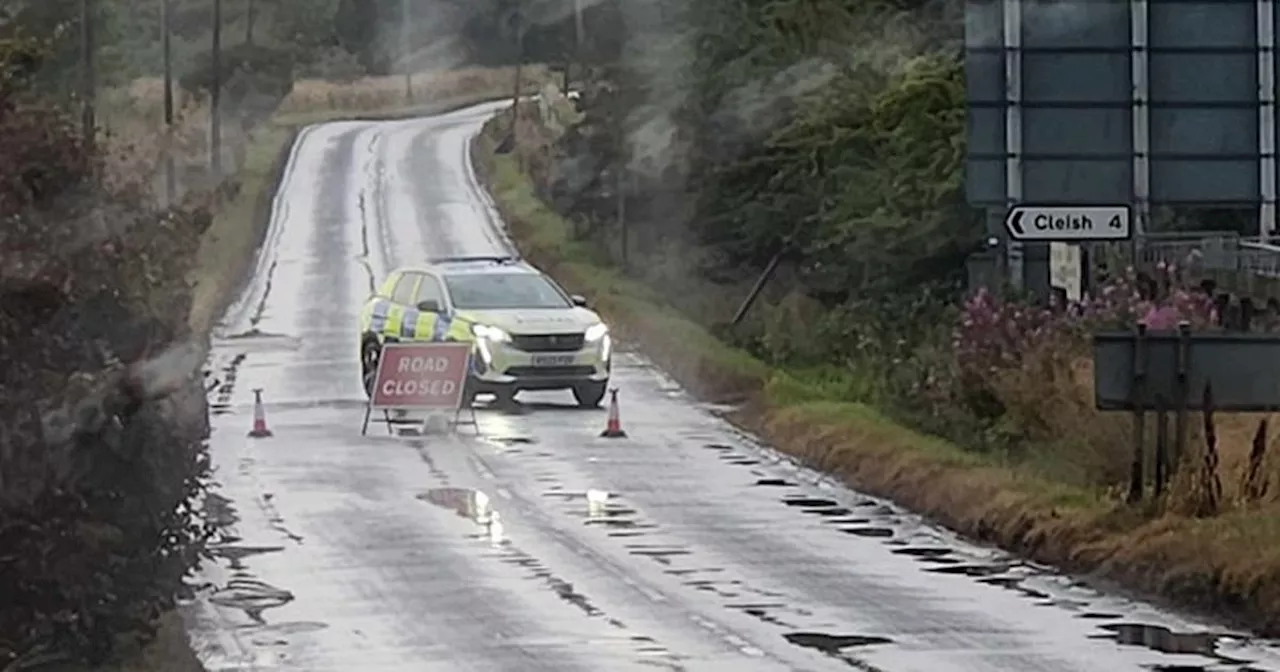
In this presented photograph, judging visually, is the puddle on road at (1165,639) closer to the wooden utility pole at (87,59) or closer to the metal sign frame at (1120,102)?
the wooden utility pole at (87,59)

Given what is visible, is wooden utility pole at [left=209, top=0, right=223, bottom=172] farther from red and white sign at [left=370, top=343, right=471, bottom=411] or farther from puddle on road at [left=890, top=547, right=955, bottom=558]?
puddle on road at [left=890, top=547, right=955, bottom=558]

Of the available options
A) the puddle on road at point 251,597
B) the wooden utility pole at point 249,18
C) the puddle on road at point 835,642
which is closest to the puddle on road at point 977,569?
the puddle on road at point 835,642

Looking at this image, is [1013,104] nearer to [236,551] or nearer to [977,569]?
[977,569]

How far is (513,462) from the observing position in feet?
72.6

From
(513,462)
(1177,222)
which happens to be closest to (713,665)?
(513,462)

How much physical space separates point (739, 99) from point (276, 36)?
21.8 ft

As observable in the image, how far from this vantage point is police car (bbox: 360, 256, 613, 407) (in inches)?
1046

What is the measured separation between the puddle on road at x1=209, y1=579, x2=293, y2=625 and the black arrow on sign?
8090 millimetres

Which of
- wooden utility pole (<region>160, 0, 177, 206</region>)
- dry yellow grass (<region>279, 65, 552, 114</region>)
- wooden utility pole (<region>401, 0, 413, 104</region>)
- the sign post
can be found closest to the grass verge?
the sign post

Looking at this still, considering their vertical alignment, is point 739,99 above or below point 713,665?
above

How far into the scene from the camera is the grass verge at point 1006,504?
15.0 meters

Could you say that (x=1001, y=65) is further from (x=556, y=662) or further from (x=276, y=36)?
(x=276, y=36)

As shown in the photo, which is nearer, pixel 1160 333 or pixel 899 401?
pixel 1160 333

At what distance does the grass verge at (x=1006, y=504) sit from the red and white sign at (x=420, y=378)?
2.75 metres
